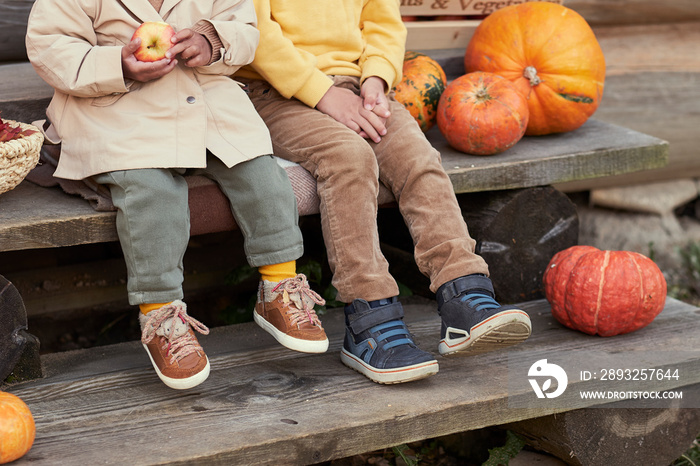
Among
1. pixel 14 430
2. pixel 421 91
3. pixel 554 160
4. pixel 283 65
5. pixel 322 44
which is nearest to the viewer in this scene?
pixel 14 430

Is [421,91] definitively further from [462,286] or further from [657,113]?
[657,113]

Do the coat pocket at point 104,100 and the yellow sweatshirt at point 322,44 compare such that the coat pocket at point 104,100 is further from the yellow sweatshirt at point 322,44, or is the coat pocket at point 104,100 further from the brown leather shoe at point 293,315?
the brown leather shoe at point 293,315

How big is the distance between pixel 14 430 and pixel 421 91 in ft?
6.24

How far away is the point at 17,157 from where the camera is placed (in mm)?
2105

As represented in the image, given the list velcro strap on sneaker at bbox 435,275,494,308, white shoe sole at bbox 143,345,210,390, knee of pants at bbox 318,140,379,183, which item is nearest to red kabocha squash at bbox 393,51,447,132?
knee of pants at bbox 318,140,379,183

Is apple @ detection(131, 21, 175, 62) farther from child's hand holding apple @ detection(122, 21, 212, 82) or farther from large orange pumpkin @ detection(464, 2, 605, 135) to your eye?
large orange pumpkin @ detection(464, 2, 605, 135)

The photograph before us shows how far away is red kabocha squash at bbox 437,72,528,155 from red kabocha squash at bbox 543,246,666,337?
20.4 inches

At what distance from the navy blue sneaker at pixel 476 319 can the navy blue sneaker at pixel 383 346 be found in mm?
114

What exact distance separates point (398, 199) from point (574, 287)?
684 millimetres

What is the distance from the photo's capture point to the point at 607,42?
4062mm

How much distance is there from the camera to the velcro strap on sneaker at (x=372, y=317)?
7.38 ft

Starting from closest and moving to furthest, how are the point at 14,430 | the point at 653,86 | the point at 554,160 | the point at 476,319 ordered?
the point at 14,430, the point at 476,319, the point at 554,160, the point at 653,86

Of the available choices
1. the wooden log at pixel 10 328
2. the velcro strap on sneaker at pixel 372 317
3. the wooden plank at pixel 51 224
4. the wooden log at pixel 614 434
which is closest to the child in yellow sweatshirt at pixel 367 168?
the velcro strap on sneaker at pixel 372 317

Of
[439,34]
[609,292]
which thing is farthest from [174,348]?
[439,34]
